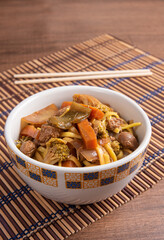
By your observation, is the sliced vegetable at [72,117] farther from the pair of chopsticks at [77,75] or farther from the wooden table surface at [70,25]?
the pair of chopsticks at [77,75]

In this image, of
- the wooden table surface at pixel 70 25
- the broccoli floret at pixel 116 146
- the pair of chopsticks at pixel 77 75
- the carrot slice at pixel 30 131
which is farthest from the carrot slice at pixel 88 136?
the pair of chopsticks at pixel 77 75

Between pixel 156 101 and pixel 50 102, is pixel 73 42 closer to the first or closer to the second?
pixel 156 101

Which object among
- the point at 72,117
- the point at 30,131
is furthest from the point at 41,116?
the point at 72,117

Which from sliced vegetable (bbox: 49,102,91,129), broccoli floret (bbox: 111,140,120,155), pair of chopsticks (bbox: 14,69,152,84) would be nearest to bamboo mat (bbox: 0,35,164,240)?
pair of chopsticks (bbox: 14,69,152,84)

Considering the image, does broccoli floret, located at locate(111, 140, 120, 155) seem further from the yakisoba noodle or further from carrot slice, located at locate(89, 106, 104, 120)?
carrot slice, located at locate(89, 106, 104, 120)

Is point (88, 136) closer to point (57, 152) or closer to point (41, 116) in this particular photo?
point (57, 152)

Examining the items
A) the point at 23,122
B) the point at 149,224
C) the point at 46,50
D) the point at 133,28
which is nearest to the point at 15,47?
the point at 46,50
